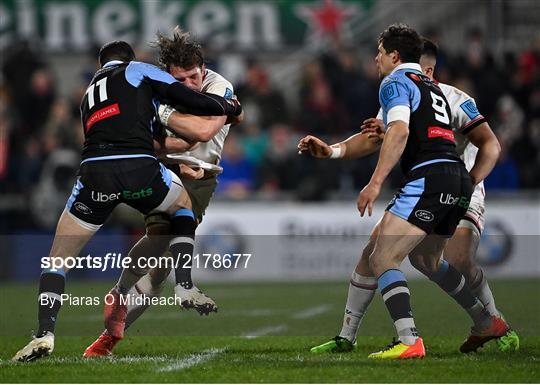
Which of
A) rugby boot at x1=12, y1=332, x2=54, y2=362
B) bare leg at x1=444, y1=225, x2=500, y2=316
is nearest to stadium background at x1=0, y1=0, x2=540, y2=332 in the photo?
bare leg at x1=444, y1=225, x2=500, y2=316

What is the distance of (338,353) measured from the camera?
27.2 feet

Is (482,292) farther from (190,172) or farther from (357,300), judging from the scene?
(190,172)

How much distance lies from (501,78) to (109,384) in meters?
13.3

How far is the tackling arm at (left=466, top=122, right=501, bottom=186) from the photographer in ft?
27.6

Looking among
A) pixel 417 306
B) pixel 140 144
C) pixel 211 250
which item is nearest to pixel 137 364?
pixel 140 144

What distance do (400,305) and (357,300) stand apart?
30.3 inches

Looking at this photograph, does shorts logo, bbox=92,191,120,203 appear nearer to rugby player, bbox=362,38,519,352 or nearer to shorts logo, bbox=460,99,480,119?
rugby player, bbox=362,38,519,352

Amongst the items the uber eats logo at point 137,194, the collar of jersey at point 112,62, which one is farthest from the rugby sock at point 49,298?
the collar of jersey at point 112,62

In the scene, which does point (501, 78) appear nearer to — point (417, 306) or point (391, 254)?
point (417, 306)

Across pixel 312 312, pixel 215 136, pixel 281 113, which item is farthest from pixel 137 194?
pixel 281 113

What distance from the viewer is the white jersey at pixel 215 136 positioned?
8688 mm

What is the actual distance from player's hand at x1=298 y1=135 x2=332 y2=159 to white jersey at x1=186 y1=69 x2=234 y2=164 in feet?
2.13

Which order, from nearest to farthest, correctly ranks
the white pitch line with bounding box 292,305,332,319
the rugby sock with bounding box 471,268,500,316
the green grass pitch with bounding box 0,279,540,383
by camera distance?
1. the green grass pitch with bounding box 0,279,540,383
2. the rugby sock with bounding box 471,268,500,316
3. the white pitch line with bounding box 292,305,332,319

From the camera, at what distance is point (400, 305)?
775cm
